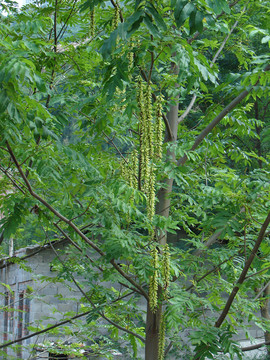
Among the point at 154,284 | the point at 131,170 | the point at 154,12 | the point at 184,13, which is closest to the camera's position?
the point at 184,13

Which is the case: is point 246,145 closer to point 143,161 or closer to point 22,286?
point 22,286

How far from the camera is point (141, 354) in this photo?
8.84 metres

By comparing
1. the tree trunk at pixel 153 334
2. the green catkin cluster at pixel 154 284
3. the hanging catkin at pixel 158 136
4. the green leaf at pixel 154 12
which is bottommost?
the tree trunk at pixel 153 334

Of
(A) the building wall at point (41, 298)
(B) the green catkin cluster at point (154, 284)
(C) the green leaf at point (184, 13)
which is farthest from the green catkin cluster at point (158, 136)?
(A) the building wall at point (41, 298)

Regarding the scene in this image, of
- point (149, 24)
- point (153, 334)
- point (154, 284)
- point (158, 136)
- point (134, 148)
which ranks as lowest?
point (153, 334)

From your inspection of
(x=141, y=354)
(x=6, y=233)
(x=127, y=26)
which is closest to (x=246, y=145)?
(x=141, y=354)

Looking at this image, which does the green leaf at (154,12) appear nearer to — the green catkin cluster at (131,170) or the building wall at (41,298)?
the green catkin cluster at (131,170)

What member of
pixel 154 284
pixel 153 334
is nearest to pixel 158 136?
pixel 154 284

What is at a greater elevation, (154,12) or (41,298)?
(154,12)

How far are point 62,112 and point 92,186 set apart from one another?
3.15 ft

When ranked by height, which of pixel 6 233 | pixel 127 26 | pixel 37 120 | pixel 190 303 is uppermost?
pixel 127 26

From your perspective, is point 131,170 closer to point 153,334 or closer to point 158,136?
point 158,136

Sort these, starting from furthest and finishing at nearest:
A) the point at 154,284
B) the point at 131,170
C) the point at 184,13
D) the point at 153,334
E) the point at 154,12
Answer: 1. the point at 153,334
2. the point at 131,170
3. the point at 154,284
4. the point at 154,12
5. the point at 184,13

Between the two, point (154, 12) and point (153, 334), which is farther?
point (153, 334)
